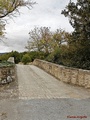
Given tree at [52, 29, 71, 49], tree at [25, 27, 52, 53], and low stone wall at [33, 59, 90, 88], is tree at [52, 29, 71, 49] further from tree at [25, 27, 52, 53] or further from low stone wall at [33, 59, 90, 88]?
low stone wall at [33, 59, 90, 88]

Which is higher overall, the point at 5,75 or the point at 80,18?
the point at 80,18

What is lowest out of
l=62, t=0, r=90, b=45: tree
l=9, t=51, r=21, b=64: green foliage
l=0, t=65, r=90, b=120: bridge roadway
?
l=0, t=65, r=90, b=120: bridge roadway

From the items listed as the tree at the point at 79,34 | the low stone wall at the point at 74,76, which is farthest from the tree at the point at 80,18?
the low stone wall at the point at 74,76

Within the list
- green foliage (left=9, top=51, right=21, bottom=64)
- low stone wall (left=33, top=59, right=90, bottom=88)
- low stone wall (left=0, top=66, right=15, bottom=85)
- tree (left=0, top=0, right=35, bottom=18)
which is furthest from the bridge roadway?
green foliage (left=9, top=51, right=21, bottom=64)

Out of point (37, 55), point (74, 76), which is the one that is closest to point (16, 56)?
point (37, 55)

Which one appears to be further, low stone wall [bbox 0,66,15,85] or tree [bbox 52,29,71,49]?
tree [bbox 52,29,71,49]

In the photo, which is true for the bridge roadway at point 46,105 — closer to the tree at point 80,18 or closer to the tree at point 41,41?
the tree at point 80,18

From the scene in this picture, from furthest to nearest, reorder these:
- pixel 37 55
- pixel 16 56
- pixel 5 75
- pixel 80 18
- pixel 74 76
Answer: pixel 16 56 < pixel 37 55 < pixel 80 18 < pixel 74 76 < pixel 5 75

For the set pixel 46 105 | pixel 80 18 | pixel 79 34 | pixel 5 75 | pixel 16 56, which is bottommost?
pixel 46 105

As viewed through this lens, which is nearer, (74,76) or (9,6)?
(74,76)

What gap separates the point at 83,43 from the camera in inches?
606

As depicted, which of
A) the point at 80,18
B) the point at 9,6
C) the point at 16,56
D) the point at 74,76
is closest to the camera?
the point at 74,76

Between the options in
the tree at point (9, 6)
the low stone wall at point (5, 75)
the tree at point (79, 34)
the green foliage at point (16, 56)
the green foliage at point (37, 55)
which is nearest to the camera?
the low stone wall at point (5, 75)

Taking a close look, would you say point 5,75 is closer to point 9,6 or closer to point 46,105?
point 46,105
